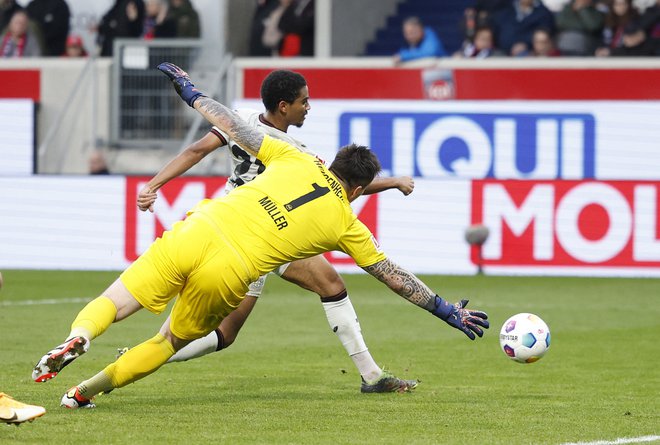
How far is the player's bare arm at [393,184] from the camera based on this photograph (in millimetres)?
8242

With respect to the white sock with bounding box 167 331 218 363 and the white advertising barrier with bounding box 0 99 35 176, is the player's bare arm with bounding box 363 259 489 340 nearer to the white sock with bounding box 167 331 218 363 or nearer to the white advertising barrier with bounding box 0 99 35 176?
the white sock with bounding box 167 331 218 363

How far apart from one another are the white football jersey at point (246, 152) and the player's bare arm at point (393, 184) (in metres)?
0.48

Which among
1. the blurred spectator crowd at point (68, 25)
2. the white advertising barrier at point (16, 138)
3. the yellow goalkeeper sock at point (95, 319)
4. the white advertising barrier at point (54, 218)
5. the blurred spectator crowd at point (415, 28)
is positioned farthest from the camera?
the blurred spectator crowd at point (68, 25)

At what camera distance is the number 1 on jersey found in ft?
24.2

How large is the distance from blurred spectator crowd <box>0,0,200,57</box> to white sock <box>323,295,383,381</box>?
14.6 meters

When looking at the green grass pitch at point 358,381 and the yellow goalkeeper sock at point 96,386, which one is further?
the yellow goalkeeper sock at point 96,386

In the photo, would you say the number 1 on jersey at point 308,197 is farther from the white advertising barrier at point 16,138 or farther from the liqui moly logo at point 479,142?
the white advertising barrier at point 16,138

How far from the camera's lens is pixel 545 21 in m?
21.4

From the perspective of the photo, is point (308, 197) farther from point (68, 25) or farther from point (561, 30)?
point (68, 25)

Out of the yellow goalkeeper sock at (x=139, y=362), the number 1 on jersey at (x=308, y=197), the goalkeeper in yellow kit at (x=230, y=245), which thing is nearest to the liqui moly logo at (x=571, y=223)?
the goalkeeper in yellow kit at (x=230, y=245)

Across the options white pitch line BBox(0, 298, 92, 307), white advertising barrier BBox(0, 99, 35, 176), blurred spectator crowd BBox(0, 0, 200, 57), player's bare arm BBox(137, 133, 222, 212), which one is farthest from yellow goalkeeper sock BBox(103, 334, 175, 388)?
blurred spectator crowd BBox(0, 0, 200, 57)

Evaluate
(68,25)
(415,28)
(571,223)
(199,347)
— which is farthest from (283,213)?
(68,25)

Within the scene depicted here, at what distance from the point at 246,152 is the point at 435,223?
33.7ft

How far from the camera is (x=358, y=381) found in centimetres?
920
